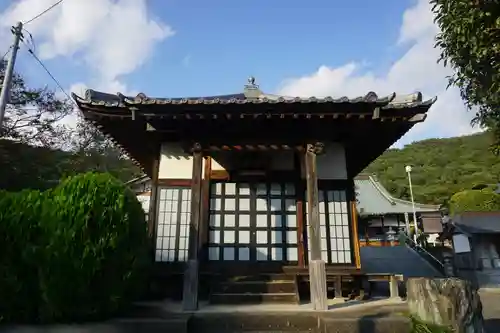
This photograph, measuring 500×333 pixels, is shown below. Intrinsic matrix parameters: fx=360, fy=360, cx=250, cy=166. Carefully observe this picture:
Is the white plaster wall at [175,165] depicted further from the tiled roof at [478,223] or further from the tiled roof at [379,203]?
the tiled roof at [379,203]

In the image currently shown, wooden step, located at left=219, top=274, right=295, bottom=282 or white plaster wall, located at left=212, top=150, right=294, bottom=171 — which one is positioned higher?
white plaster wall, located at left=212, top=150, right=294, bottom=171

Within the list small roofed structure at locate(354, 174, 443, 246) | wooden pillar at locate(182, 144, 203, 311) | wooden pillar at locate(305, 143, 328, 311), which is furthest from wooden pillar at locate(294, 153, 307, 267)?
small roofed structure at locate(354, 174, 443, 246)

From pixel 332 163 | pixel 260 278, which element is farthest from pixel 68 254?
pixel 332 163

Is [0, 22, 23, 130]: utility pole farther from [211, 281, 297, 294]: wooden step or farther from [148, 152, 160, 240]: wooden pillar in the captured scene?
[211, 281, 297, 294]: wooden step

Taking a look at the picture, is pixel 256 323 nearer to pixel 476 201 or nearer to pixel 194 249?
pixel 194 249

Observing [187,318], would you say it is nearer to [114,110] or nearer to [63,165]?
[114,110]

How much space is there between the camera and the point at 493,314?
7.51 meters

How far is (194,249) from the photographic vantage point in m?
6.45

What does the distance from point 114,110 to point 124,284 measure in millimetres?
3679

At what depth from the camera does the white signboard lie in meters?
14.1

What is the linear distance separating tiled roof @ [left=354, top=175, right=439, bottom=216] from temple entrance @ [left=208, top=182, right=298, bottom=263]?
22.7m

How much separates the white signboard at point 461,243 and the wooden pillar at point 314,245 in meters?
10.5

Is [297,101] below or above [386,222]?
below

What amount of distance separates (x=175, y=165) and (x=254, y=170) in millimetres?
1843
